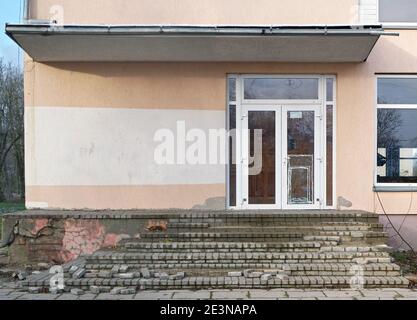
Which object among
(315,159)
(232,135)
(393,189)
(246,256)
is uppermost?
(232,135)

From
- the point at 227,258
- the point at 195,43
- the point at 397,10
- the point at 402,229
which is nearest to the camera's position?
the point at 227,258

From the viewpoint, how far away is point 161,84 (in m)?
8.58

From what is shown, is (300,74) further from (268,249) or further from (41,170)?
(41,170)

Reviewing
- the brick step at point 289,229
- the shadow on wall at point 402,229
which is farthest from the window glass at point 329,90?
the brick step at point 289,229

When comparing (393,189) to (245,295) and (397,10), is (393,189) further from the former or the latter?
(245,295)

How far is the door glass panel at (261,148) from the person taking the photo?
870 centimetres

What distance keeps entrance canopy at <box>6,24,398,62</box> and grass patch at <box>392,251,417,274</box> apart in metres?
3.80

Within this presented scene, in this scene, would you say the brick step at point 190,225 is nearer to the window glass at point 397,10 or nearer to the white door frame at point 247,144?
the white door frame at point 247,144

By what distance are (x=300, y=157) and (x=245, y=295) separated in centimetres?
383

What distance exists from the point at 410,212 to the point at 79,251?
644 cm

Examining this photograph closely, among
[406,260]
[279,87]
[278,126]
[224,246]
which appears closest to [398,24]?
[279,87]

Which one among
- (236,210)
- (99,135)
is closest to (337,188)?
(236,210)

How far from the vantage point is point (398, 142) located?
8875 mm
